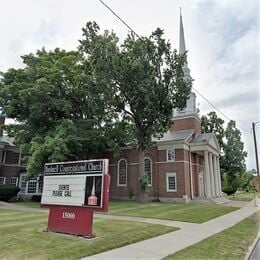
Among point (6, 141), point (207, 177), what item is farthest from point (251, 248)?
point (6, 141)

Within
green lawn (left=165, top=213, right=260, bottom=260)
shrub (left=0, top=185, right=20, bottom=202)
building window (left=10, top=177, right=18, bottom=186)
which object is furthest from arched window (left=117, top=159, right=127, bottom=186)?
green lawn (left=165, top=213, right=260, bottom=260)

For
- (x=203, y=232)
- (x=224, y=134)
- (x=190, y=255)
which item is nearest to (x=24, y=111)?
(x=203, y=232)

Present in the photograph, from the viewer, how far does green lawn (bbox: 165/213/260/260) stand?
Result: 782 cm

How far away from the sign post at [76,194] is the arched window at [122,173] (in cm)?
2572

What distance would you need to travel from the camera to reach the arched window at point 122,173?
120ft

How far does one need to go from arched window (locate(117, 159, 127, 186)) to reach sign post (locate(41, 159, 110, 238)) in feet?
84.4

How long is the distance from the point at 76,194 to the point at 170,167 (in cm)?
2452

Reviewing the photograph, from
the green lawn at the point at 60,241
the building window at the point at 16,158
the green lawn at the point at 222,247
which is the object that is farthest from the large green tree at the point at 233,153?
the green lawn at the point at 60,241

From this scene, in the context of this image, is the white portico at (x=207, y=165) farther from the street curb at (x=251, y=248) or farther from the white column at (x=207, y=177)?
the street curb at (x=251, y=248)

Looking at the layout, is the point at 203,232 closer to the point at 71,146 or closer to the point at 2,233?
the point at 2,233

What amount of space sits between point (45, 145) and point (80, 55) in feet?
36.0

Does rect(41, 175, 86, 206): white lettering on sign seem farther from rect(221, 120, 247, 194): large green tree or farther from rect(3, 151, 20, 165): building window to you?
rect(221, 120, 247, 194): large green tree

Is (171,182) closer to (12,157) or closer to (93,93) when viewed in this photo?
(93,93)

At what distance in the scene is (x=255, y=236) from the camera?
1144cm
